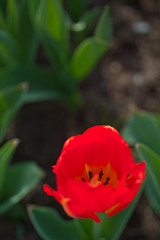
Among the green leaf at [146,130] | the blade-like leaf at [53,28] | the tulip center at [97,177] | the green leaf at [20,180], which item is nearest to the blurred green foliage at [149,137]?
the green leaf at [146,130]

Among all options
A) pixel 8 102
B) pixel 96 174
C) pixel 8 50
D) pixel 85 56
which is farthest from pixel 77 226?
pixel 8 50

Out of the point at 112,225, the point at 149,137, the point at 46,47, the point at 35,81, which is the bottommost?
the point at 112,225

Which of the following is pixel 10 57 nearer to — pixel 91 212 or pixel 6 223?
pixel 6 223

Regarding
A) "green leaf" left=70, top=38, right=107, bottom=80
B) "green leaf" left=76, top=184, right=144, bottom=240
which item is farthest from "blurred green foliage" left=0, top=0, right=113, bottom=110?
"green leaf" left=76, top=184, right=144, bottom=240

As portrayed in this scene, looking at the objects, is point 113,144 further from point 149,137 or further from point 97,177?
point 149,137

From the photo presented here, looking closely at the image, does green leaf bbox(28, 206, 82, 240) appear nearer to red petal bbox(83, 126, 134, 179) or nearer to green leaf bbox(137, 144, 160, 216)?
green leaf bbox(137, 144, 160, 216)
